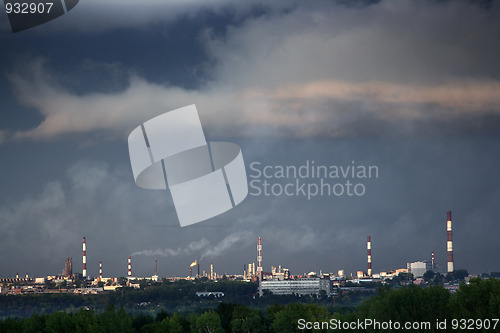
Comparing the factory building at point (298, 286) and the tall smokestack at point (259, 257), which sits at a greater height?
the tall smokestack at point (259, 257)

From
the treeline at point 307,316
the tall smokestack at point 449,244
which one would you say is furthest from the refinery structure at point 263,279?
the treeline at point 307,316

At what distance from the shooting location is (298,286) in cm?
13112

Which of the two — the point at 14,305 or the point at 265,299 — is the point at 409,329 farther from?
the point at 14,305

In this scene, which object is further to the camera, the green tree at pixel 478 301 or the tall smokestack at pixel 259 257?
the tall smokestack at pixel 259 257

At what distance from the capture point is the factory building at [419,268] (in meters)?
150

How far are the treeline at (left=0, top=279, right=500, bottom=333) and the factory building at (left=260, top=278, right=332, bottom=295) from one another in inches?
2981

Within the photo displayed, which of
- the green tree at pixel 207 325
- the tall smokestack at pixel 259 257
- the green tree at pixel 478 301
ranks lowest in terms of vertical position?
the green tree at pixel 207 325

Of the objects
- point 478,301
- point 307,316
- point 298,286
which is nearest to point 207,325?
point 307,316

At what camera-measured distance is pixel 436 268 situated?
149 metres

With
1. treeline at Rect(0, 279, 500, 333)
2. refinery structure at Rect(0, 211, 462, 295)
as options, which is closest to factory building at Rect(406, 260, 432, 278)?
refinery structure at Rect(0, 211, 462, 295)

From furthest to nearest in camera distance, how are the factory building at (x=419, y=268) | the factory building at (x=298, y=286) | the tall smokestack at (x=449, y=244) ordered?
the factory building at (x=419, y=268)
the factory building at (x=298, y=286)
the tall smokestack at (x=449, y=244)

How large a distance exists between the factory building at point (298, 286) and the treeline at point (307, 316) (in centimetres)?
7572

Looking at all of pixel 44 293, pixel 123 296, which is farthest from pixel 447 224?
pixel 44 293

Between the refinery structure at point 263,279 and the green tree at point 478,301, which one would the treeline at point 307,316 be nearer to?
the green tree at point 478,301
